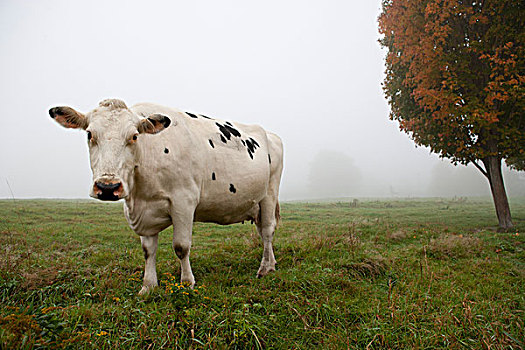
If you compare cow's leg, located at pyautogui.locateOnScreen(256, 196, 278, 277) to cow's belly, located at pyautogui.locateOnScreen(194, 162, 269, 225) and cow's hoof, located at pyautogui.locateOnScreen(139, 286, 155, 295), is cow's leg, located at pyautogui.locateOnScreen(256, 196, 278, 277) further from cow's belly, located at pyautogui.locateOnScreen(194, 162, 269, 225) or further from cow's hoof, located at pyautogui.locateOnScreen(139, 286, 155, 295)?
cow's hoof, located at pyautogui.locateOnScreen(139, 286, 155, 295)

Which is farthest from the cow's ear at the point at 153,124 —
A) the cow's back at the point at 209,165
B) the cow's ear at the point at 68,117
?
the cow's ear at the point at 68,117

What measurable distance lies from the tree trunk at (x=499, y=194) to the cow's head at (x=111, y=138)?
1197 cm

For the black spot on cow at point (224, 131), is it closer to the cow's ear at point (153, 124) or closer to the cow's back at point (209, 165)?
the cow's back at point (209, 165)

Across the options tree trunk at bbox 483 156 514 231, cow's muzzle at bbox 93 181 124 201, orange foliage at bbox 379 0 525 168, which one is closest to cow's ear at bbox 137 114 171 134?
cow's muzzle at bbox 93 181 124 201

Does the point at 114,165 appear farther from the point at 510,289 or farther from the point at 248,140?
the point at 510,289

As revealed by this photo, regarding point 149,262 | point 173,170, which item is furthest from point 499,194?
point 149,262

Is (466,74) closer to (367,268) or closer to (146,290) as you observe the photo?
(367,268)

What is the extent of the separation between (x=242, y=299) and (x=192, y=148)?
220 cm

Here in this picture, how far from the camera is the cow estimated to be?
334cm

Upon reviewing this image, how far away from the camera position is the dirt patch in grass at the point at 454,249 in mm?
6204

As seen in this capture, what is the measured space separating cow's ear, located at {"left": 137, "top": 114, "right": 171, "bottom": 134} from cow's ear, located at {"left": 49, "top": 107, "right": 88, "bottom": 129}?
2.15 ft

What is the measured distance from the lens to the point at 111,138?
3.31 meters

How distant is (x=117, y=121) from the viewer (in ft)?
11.2

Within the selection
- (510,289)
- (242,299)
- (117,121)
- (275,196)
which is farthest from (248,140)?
(510,289)
